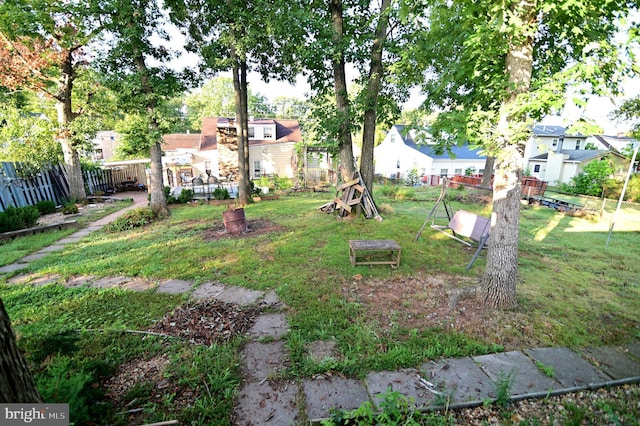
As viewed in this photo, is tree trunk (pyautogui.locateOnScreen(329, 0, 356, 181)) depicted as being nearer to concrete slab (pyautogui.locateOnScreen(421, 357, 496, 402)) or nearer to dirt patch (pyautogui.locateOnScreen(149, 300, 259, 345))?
dirt patch (pyautogui.locateOnScreen(149, 300, 259, 345))

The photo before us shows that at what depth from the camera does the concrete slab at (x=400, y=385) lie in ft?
7.97

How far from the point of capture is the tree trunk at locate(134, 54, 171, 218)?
9.05 meters

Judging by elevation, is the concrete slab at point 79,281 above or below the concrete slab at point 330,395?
above

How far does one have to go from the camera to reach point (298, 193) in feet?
52.8

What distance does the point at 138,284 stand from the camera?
4668 millimetres

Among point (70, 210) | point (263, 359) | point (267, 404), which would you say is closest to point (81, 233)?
point (70, 210)

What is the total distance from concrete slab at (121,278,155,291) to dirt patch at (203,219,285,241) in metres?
2.49

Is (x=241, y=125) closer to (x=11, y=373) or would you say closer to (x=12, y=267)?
(x=12, y=267)

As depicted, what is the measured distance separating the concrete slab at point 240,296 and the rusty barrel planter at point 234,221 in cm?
332

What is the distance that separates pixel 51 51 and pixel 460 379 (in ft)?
52.4

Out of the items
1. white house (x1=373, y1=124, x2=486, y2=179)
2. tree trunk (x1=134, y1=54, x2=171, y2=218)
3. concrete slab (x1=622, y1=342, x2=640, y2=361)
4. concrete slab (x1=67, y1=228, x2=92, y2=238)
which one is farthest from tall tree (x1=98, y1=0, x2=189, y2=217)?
white house (x1=373, y1=124, x2=486, y2=179)

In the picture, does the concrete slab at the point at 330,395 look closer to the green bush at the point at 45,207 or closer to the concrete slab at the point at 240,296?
the concrete slab at the point at 240,296

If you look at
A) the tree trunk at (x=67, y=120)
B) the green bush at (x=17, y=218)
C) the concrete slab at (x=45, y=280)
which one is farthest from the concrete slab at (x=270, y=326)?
the tree trunk at (x=67, y=120)

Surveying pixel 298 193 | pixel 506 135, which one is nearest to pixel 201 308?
pixel 506 135
